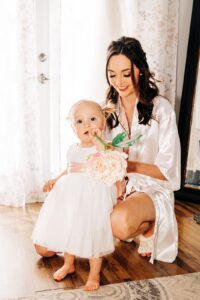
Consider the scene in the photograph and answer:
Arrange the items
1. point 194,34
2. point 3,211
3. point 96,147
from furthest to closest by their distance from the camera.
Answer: point 194,34
point 3,211
point 96,147

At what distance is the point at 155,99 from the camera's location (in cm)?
223

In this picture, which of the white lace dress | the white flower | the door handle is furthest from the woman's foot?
the door handle

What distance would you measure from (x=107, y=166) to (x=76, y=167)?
0.68 ft

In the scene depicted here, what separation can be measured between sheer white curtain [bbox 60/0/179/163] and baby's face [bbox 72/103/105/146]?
1.59 meters

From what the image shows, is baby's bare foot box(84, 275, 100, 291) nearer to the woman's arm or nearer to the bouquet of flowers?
the bouquet of flowers

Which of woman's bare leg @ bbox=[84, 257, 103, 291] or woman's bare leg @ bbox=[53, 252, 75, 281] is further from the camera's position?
woman's bare leg @ bbox=[53, 252, 75, 281]

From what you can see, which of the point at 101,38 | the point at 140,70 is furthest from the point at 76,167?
the point at 101,38

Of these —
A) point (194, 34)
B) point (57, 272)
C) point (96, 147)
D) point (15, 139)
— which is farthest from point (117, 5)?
point (57, 272)

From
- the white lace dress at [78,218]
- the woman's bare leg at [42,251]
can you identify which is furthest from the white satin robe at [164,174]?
the woman's bare leg at [42,251]

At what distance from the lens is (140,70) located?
2.15 metres

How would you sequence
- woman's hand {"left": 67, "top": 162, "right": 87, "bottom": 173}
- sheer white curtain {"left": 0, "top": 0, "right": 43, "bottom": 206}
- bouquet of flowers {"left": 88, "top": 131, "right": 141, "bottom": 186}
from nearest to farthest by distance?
bouquet of flowers {"left": 88, "top": 131, "right": 141, "bottom": 186}
woman's hand {"left": 67, "top": 162, "right": 87, "bottom": 173}
sheer white curtain {"left": 0, "top": 0, "right": 43, "bottom": 206}

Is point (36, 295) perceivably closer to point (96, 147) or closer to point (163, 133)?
point (96, 147)

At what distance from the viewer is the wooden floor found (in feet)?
6.12

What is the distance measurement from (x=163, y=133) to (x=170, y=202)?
0.40 m
